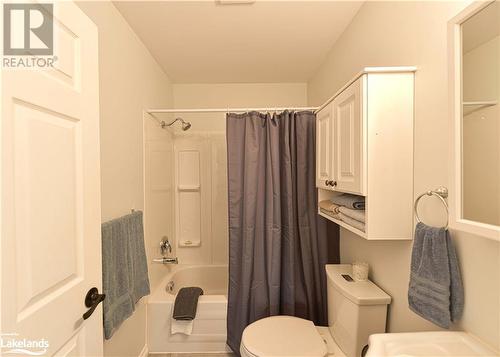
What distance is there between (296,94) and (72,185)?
2.49 meters

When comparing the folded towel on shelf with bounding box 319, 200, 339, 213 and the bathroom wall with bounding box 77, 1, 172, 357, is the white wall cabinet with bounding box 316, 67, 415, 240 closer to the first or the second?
the folded towel on shelf with bounding box 319, 200, 339, 213

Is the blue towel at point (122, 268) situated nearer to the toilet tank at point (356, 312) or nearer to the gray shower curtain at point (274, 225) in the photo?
the gray shower curtain at point (274, 225)

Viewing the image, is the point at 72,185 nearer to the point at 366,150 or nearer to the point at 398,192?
the point at 366,150

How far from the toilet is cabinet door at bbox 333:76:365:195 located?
548 mm

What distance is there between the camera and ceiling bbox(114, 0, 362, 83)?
1.53 m

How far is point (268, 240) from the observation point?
74.0 inches

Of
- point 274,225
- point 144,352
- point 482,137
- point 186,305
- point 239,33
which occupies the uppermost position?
point 239,33

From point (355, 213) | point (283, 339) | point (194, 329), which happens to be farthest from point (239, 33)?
point (194, 329)

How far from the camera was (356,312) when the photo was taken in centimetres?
127

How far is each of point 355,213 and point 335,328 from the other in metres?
0.75

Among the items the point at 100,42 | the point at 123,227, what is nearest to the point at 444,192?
the point at 123,227

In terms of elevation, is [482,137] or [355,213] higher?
[482,137]

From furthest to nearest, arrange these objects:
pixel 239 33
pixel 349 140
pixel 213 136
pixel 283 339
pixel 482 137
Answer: pixel 213 136 → pixel 239 33 → pixel 283 339 → pixel 349 140 → pixel 482 137

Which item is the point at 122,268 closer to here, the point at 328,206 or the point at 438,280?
the point at 328,206
